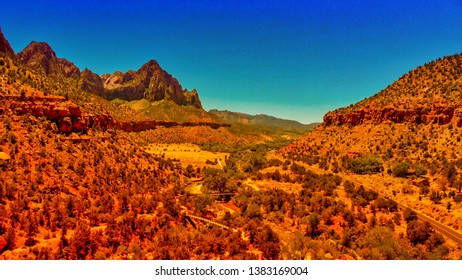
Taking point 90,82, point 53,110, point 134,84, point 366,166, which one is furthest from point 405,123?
point 90,82

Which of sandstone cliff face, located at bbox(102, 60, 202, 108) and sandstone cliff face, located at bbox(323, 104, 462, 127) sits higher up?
sandstone cliff face, located at bbox(102, 60, 202, 108)

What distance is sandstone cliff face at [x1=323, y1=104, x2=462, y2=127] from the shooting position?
46.3 meters

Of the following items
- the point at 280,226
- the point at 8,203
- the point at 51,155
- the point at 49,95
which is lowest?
the point at 280,226

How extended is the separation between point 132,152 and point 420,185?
112ft

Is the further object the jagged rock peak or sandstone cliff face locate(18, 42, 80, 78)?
the jagged rock peak

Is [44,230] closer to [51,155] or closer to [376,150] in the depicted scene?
[51,155]

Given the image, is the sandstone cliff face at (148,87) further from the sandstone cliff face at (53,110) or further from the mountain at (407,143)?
the sandstone cliff face at (53,110)

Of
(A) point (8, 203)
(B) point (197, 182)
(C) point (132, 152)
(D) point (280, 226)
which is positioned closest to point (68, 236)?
(A) point (8, 203)

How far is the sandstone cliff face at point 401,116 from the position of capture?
46.3 metres

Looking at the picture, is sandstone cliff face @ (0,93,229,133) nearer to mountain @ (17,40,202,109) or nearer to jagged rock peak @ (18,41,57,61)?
mountain @ (17,40,202,109)

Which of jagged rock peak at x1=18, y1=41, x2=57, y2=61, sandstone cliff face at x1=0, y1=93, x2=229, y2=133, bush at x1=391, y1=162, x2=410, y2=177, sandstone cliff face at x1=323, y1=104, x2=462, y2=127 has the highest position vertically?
jagged rock peak at x1=18, y1=41, x2=57, y2=61

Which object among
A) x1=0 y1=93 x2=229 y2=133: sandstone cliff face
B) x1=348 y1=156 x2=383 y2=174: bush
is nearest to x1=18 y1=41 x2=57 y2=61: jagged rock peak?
x1=0 y1=93 x2=229 y2=133: sandstone cliff face

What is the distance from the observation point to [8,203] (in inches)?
677

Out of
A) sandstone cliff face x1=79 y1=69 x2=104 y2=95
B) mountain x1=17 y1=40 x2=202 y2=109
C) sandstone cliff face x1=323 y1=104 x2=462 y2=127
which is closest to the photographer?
sandstone cliff face x1=323 y1=104 x2=462 y2=127
